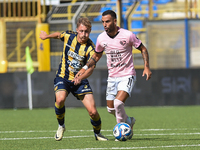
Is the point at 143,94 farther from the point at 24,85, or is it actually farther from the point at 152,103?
the point at 24,85

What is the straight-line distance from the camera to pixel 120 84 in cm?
757

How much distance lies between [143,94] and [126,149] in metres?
9.67

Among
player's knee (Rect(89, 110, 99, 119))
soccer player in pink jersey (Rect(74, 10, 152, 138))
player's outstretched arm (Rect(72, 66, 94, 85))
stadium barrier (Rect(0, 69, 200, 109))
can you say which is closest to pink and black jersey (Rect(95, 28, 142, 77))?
soccer player in pink jersey (Rect(74, 10, 152, 138))

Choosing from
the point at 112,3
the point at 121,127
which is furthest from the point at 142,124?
the point at 112,3

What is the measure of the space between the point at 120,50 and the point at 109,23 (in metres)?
0.46

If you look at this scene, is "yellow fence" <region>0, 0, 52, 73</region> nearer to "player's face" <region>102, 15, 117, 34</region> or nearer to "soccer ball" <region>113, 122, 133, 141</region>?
"player's face" <region>102, 15, 117, 34</region>

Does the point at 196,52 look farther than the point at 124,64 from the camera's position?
Yes

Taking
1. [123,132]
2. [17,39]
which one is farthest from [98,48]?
[17,39]

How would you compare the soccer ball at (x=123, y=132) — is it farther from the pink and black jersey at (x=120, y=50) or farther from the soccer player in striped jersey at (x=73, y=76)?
the pink and black jersey at (x=120, y=50)

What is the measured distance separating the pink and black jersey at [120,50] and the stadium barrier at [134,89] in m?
8.31

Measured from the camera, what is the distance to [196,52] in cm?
1683

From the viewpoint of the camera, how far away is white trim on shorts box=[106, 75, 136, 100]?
7.51m

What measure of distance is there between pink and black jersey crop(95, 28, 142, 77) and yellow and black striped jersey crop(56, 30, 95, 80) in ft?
0.96

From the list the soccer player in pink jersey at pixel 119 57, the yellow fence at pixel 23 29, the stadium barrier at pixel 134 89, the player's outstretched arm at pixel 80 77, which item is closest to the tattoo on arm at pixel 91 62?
the soccer player in pink jersey at pixel 119 57
